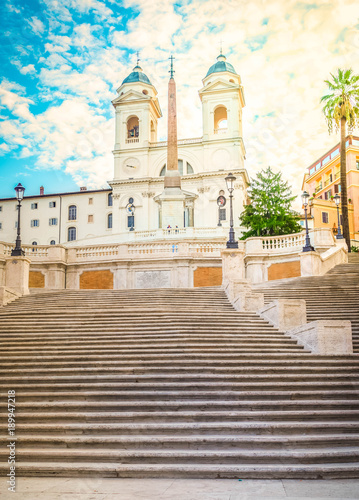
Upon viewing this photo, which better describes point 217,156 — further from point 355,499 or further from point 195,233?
point 355,499

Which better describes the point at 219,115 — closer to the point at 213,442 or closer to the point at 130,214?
the point at 130,214

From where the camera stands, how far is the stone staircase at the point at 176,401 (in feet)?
25.7

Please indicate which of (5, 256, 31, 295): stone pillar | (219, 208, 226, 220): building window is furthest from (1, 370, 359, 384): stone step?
(219, 208, 226, 220): building window

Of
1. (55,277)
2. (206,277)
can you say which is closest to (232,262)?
(206,277)

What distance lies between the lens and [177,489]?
22.8 feet

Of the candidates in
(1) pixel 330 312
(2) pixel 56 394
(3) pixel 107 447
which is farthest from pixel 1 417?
(1) pixel 330 312

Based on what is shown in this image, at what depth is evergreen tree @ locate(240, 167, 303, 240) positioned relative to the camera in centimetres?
3619

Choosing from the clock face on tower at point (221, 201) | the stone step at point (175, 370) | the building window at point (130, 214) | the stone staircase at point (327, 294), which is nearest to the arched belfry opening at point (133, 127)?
the building window at point (130, 214)

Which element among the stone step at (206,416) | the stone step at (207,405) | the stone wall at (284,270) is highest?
the stone wall at (284,270)

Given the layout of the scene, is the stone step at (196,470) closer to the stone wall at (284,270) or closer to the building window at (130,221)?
the stone wall at (284,270)

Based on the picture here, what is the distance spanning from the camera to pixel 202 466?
7594mm

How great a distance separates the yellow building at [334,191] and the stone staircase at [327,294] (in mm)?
34634

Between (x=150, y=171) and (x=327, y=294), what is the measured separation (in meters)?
51.4

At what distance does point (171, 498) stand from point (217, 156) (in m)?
61.2
